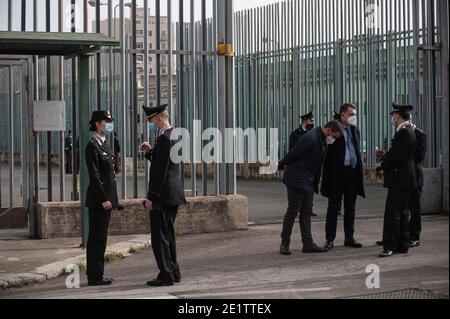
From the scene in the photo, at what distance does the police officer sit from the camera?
850 centimetres

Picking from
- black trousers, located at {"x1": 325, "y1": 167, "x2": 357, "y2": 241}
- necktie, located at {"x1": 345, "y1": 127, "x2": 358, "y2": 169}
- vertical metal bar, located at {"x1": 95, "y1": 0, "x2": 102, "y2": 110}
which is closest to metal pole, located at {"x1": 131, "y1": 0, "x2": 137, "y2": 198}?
vertical metal bar, located at {"x1": 95, "y1": 0, "x2": 102, "y2": 110}

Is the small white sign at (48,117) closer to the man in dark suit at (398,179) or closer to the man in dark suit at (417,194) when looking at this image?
the man in dark suit at (398,179)

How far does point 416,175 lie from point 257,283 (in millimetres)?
2991

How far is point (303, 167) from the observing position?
10094mm

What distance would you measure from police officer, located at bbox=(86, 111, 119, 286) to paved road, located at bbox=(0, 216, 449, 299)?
25 cm

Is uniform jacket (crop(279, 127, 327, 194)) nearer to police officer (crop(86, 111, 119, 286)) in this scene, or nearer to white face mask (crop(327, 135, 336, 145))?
white face mask (crop(327, 135, 336, 145))

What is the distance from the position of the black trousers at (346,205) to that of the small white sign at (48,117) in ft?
12.5

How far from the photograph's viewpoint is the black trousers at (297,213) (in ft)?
33.1

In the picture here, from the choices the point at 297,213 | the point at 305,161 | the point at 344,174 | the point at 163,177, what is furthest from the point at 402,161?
the point at 163,177

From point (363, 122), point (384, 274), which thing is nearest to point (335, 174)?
point (384, 274)

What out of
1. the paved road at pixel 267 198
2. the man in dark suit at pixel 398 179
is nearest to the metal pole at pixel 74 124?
the paved road at pixel 267 198

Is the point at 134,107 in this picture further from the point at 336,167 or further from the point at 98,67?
the point at 336,167

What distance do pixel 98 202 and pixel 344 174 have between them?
137 inches
